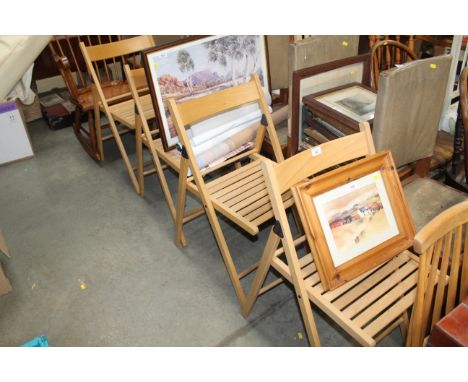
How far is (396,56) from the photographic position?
2.54 meters

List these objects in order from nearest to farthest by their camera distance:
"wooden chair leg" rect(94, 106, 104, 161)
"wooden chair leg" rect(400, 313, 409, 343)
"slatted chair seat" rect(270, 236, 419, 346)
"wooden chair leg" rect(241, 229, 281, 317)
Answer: "slatted chair seat" rect(270, 236, 419, 346) → "wooden chair leg" rect(241, 229, 281, 317) → "wooden chair leg" rect(400, 313, 409, 343) → "wooden chair leg" rect(94, 106, 104, 161)

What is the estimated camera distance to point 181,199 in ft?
6.82

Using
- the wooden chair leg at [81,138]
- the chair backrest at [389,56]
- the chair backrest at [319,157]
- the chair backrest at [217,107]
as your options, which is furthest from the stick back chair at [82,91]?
the chair backrest at [319,157]

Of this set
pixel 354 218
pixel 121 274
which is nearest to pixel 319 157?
pixel 354 218

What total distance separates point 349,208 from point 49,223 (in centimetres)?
194

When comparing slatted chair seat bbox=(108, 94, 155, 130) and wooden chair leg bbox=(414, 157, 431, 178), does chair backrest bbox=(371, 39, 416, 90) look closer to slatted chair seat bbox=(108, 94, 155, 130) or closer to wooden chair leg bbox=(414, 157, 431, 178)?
wooden chair leg bbox=(414, 157, 431, 178)

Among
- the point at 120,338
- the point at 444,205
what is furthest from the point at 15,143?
the point at 444,205

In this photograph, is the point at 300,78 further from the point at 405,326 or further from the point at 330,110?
the point at 405,326

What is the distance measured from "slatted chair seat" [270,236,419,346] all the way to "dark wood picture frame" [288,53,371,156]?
629 millimetres

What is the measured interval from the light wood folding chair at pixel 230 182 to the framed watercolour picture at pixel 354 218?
1.28ft

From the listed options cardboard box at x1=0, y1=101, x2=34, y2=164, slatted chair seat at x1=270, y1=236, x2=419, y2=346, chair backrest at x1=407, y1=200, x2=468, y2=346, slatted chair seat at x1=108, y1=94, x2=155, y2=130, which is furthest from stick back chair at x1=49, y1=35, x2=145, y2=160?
chair backrest at x1=407, y1=200, x2=468, y2=346

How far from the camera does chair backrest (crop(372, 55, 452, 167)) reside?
158cm

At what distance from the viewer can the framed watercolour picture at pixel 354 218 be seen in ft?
4.53

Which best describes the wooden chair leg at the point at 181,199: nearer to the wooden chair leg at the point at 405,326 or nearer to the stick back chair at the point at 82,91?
the wooden chair leg at the point at 405,326
